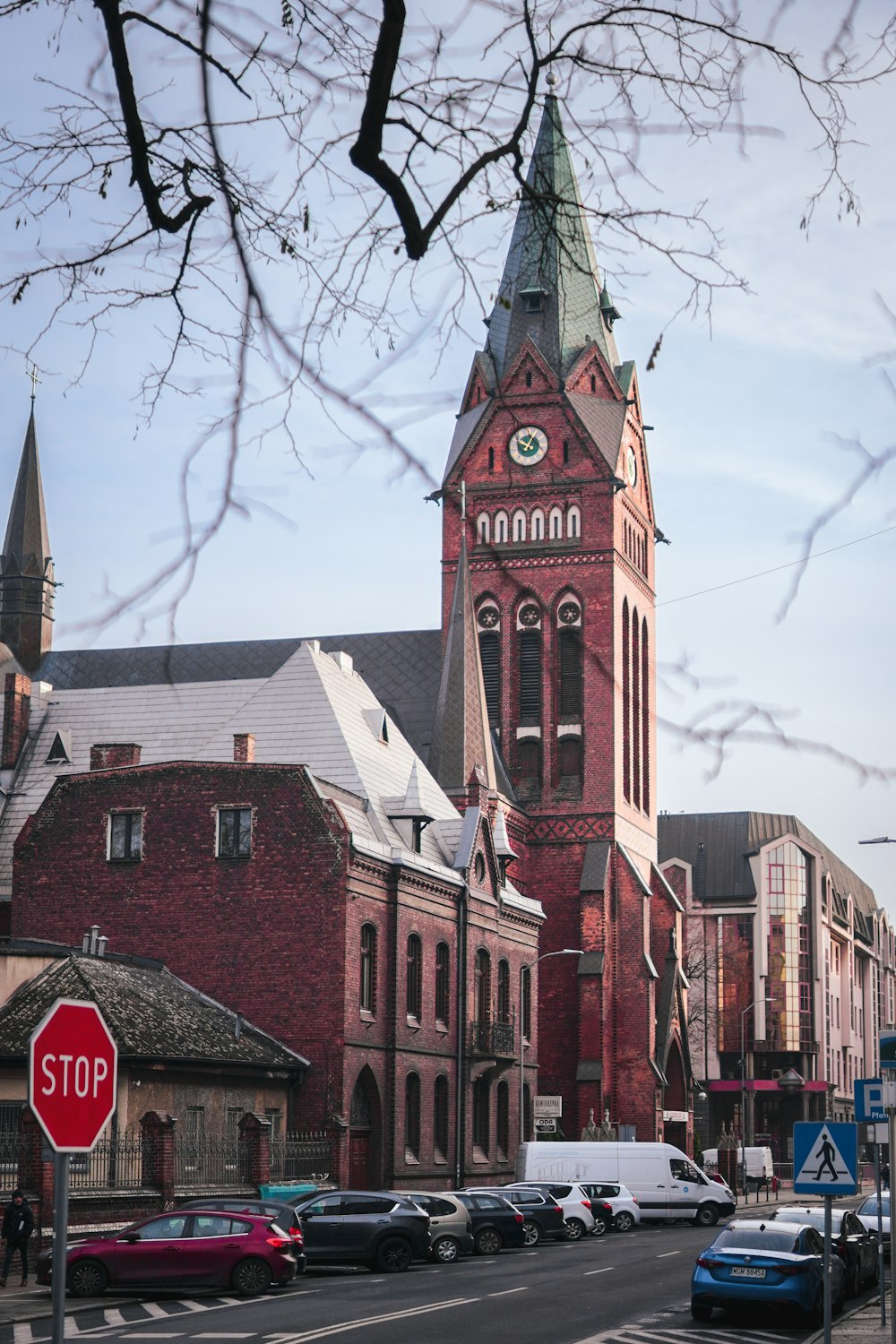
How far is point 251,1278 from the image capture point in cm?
2697

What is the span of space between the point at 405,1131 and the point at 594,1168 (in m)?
5.81

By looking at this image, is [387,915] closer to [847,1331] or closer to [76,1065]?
[847,1331]


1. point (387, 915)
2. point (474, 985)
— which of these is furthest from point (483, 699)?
point (387, 915)

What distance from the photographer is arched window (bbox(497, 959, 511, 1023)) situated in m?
55.2

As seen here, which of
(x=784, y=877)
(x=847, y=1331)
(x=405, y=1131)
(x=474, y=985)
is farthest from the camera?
(x=784, y=877)

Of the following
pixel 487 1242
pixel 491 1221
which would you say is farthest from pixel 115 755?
pixel 487 1242

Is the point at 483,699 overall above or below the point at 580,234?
above

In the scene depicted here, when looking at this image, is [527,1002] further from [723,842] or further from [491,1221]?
[723,842]

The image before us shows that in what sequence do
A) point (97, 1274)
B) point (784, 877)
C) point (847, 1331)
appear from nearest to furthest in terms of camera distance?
1. point (847, 1331)
2. point (97, 1274)
3. point (784, 877)

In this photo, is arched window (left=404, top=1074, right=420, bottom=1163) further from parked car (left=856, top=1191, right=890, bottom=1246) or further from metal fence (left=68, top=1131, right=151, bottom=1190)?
parked car (left=856, top=1191, right=890, bottom=1246)

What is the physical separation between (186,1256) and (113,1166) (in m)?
8.51

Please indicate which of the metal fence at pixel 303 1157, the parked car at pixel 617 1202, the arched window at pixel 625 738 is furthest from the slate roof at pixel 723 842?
the metal fence at pixel 303 1157

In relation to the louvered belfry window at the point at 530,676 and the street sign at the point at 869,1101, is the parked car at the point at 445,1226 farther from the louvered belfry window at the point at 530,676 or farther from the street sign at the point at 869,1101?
the louvered belfry window at the point at 530,676

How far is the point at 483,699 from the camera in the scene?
6906cm
